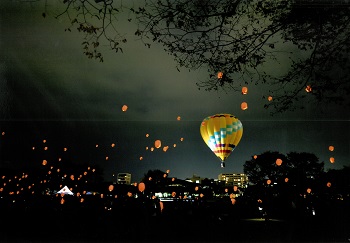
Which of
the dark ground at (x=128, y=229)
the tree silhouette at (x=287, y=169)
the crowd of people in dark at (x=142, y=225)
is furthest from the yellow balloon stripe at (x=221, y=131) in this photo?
the tree silhouette at (x=287, y=169)

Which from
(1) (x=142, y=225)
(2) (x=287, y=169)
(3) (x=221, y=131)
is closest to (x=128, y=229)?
(1) (x=142, y=225)

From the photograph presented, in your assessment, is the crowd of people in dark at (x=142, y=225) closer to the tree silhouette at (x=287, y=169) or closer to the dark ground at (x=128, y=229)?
the dark ground at (x=128, y=229)

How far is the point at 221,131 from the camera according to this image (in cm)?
987

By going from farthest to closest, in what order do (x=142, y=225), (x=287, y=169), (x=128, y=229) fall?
(x=287, y=169)
(x=142, y=225)
(x=128, y=229)

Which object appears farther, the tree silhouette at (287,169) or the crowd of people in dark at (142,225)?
the tree silhouette at (287,169)

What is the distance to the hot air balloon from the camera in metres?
9.80

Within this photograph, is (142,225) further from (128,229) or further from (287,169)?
(287,169)

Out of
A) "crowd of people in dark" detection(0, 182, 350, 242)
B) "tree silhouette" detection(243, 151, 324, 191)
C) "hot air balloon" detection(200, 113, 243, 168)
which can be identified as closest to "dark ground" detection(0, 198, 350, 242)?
"crowd of people in dark" detection(0, 182, 350, 242)

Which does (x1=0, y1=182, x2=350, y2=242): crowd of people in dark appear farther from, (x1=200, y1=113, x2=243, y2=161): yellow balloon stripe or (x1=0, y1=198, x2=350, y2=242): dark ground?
(x1=200, y1=113, x2=243, y2=161): yellow balloon stripe

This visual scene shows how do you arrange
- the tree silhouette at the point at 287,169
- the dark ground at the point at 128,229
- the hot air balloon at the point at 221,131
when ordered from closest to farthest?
the dark ground at the point at 128,229
the hot air balloon at the point at 221,131
the tree silhouette at the point at 287,169

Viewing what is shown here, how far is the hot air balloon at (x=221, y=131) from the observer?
980cm

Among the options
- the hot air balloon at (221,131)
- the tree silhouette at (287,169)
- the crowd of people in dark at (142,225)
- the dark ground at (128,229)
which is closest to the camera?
the dark ground at (128,229)

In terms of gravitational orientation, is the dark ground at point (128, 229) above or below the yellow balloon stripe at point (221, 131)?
below

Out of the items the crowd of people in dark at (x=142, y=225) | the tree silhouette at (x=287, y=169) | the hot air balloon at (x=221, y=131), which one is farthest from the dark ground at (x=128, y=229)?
the tree silhouette at (x=287, y=169)
